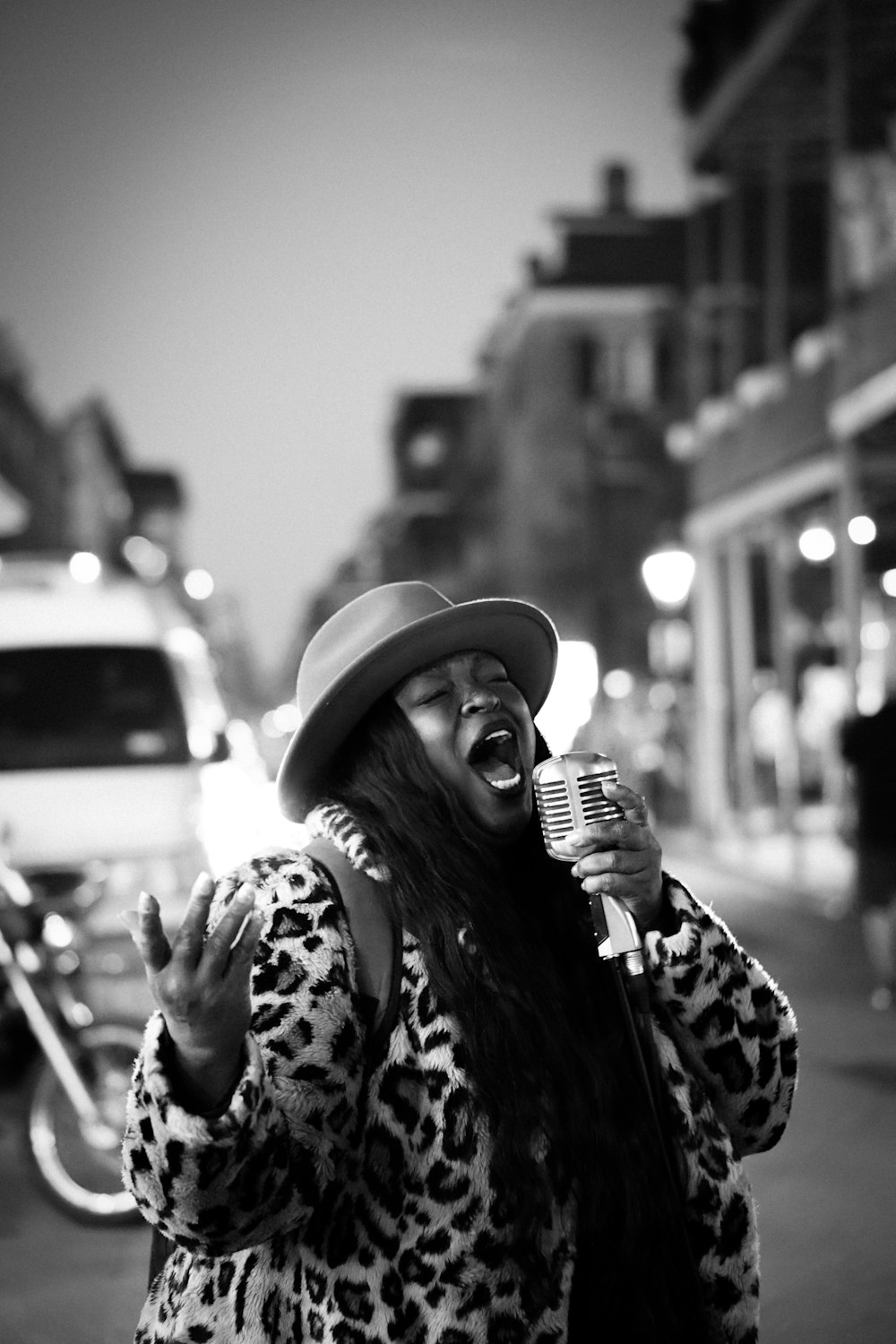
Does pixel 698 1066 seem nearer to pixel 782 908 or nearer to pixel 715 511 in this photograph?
pixel 782 908

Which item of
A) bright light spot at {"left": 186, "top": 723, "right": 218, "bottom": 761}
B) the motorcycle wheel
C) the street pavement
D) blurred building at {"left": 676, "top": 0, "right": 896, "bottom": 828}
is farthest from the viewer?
blurred building at {"left": 676, "top": 0, "right": 896, "bottom": 828}

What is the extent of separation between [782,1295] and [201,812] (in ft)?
15.5

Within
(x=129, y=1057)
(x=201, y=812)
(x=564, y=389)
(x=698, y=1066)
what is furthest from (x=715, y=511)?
(x=564, y=389)

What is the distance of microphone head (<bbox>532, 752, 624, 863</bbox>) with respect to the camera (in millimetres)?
2396

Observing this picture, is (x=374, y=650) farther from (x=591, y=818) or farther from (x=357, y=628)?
(x=591, y=818)

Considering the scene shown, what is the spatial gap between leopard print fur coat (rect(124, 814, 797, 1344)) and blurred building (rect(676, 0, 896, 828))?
13.1 m

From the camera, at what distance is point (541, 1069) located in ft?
7.58

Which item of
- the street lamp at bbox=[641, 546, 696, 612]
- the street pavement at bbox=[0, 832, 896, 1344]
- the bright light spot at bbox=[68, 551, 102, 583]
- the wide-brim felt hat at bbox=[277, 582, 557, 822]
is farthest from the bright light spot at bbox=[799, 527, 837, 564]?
the wide-brim felt hat at bbox=[277, 582, 557, 822]

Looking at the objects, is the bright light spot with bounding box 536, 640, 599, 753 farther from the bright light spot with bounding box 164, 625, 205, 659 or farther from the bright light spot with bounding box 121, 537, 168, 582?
the bright light spot with bounding box 121, 537, 168, 582

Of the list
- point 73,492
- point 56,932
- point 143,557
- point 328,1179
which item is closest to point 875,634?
point 56,932

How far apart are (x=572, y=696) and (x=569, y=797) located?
2613 cm

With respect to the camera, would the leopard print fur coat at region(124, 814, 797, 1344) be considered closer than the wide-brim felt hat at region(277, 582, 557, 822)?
Yes

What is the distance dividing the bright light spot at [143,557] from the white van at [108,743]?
3732 inches

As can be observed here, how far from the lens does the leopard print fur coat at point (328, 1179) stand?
217 cm
